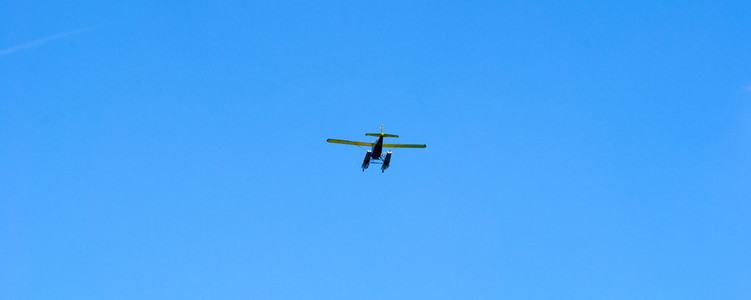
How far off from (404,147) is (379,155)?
1261cm

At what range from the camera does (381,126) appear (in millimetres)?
126812

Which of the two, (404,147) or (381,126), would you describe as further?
(404,147)

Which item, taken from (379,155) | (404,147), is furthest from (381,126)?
(404,147)

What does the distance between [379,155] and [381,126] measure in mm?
5604

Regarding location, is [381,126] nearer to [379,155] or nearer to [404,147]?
[379,155]

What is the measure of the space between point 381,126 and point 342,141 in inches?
345

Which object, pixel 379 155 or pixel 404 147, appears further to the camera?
pixel 404 147

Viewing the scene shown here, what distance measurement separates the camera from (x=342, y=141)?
13125cm

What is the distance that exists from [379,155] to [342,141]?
7.57m

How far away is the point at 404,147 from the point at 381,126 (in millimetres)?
14905

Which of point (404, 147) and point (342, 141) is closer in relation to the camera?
point (342, 141)

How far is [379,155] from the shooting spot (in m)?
129
